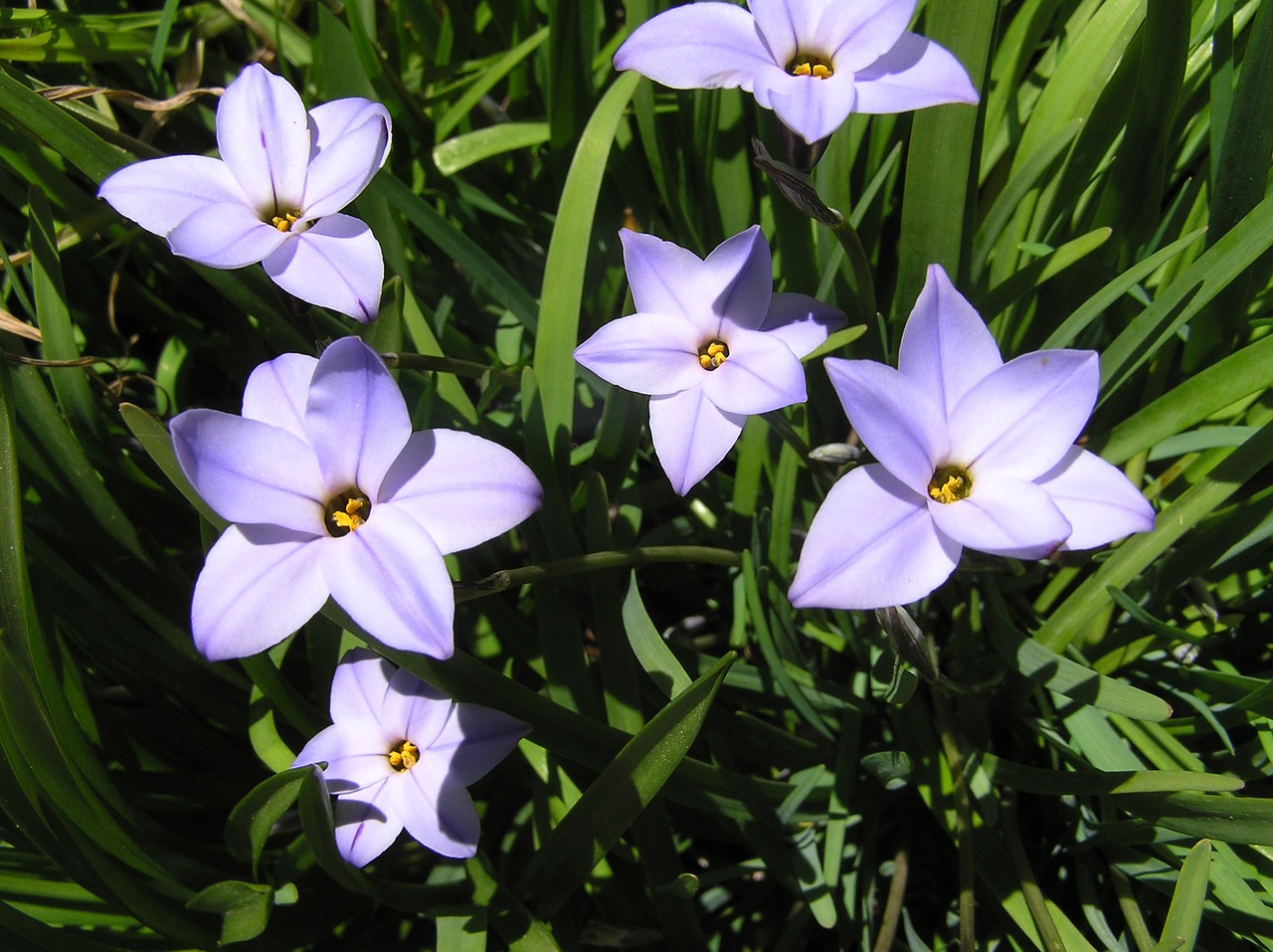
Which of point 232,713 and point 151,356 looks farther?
point 151,356

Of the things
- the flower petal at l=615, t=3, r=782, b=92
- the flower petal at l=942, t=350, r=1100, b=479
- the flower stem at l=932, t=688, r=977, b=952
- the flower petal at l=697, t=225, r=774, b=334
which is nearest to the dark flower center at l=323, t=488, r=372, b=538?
the flower petal at l=697, t=225, r=774, b=334

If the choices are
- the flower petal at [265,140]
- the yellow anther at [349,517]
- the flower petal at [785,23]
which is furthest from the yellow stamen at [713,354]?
the flower petal at [265,140]

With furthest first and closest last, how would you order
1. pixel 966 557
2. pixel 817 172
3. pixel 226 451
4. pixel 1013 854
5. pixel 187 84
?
1. pixel 187 84
2. pixel 817 172
3. pixel 1013 854
4. pixel 966 557
5. pixel 226 451

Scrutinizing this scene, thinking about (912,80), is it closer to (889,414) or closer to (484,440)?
(889,414)

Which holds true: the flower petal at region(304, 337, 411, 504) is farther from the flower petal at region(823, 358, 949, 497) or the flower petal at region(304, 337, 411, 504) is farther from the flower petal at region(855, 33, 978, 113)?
the flower petal at region(855, 33, 978, 113)

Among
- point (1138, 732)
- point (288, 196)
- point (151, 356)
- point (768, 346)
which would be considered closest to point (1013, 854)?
point (1138, 732)

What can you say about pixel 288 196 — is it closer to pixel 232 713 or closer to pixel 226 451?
pixel 226 451
